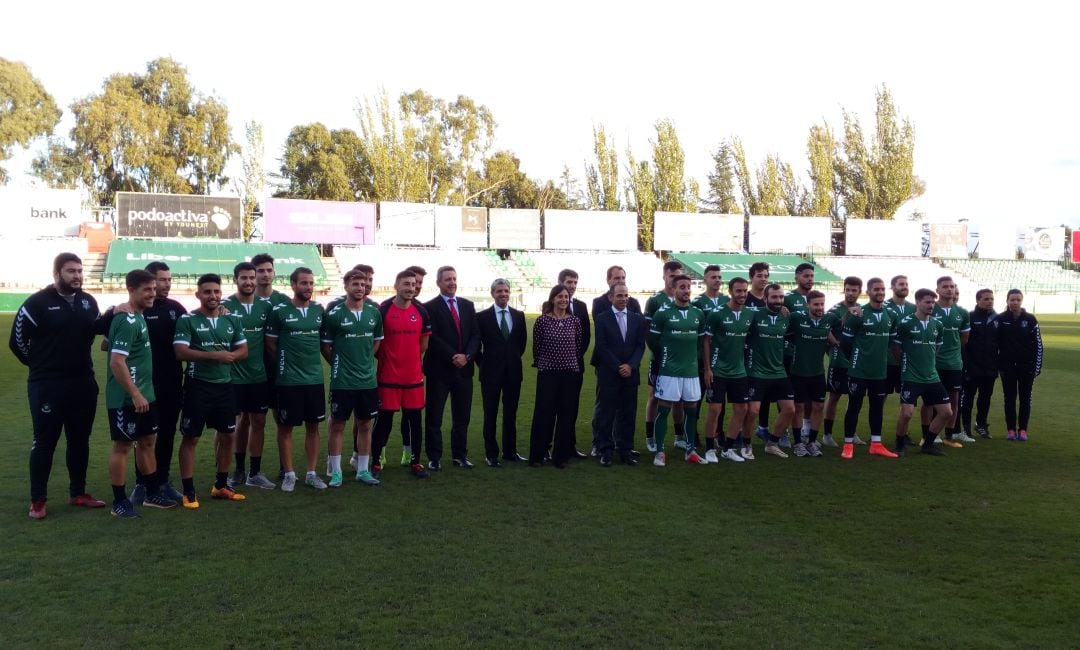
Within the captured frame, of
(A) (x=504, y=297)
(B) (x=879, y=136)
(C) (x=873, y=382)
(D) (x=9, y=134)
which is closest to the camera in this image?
(A) (x=504, y=297)

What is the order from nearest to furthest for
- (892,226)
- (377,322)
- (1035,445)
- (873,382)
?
1. (377,322)
2. (873,382)
3. (1035,445)
4. (892,226)

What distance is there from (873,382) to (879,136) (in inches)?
2457

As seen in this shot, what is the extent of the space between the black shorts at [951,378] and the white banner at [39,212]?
48394 millimetres

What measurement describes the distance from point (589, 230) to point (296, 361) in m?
49.2

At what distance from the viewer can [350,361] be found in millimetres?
7168

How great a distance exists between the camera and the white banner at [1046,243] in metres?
64.1

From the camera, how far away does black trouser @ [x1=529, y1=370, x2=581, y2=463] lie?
8.15m

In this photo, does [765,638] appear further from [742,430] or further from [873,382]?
[873,382]

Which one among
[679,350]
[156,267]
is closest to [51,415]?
[156,267]

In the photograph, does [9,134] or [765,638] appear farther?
[9,134]

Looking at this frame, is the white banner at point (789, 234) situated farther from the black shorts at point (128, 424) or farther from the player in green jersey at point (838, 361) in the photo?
the black shorts at point (128, 424)

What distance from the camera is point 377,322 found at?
7.32 meters

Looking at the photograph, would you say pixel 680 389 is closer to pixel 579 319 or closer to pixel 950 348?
pixel 579 319

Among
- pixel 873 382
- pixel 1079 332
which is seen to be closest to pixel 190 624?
pixel 873 382
